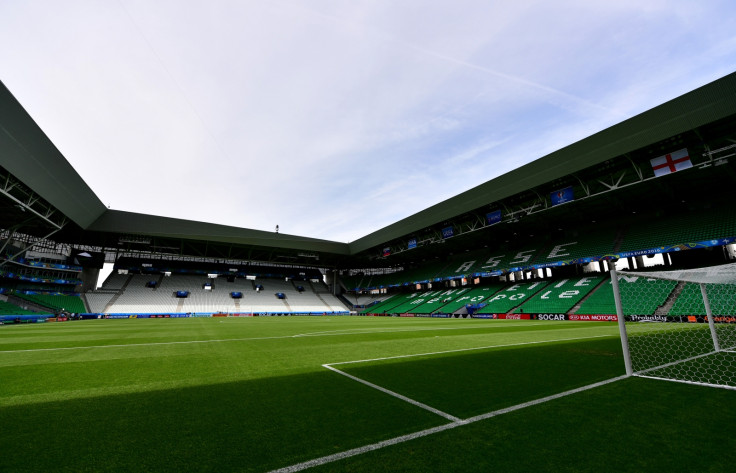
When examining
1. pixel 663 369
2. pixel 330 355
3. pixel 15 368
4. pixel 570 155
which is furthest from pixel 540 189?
pixel 15 368

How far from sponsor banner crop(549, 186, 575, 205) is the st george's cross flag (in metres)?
5.12

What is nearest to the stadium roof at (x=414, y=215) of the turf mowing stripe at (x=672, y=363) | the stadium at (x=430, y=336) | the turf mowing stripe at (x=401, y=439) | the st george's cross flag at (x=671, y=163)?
the stadium at (x=430, y=336)

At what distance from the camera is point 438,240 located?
36.8 metres

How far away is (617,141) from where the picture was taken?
18.9 metres

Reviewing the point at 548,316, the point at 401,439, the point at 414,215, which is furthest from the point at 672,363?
the point at 414,215

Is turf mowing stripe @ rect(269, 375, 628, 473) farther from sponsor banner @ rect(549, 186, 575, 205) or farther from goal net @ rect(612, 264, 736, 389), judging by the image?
sponsor banner @ rect(549, 186, 575, 205)

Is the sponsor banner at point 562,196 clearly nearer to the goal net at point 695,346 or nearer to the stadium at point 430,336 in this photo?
the stadium at point 430,336

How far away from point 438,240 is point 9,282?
50249 millimetres

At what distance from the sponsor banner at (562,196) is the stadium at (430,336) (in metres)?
0.18

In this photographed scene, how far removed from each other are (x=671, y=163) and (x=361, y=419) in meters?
25.0

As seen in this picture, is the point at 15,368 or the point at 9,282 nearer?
the point at 15,368

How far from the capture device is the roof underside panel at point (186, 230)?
35078 millimetres

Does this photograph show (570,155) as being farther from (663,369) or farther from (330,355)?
(330,355)

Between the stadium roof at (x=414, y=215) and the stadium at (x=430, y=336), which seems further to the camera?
the stadium roof at (x=414, y=215)
